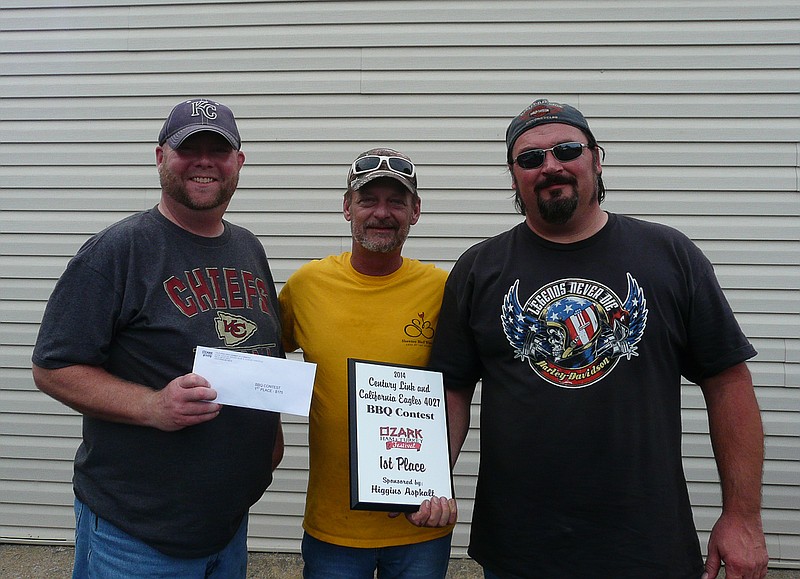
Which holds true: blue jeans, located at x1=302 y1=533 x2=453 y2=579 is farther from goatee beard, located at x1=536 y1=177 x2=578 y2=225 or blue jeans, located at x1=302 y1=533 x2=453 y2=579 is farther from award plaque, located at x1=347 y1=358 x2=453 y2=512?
goatee beard, located at x1=536 y1=177 x2=578 y2=225

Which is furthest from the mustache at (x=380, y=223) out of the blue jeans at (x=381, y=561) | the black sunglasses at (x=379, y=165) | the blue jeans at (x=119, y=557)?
the blue jeans at (x=119, y=557)

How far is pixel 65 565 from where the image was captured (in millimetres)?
3934

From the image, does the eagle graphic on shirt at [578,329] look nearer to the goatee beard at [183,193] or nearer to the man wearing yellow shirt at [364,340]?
the man wearing yellow shirt at [364,340]

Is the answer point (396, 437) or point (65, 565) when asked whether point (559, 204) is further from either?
point (65, 565)

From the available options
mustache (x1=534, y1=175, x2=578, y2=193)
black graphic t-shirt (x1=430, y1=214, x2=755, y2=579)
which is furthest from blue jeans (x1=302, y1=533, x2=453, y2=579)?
mustache (x1=534, y1=175, x2=578, y2=193)

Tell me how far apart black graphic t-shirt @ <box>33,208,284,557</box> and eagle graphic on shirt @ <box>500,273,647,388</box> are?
3.08 feet

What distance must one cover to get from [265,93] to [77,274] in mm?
2379

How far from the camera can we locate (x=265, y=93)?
3.95m

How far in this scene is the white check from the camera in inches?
73.4

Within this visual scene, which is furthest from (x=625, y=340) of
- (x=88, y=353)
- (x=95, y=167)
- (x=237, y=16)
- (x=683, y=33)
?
(x=95, y=167)

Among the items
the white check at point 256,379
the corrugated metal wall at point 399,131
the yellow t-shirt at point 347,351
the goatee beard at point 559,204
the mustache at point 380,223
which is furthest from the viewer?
the corrugated metal wall at point 399,131

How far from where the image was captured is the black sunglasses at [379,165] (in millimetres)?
2381

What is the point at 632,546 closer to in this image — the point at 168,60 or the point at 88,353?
the point at 88,353

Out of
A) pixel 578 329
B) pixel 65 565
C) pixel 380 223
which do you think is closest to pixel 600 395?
pixel 578 329
